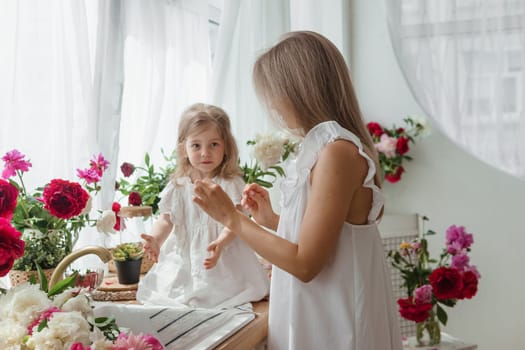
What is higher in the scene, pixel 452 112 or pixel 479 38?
pixel 479 38

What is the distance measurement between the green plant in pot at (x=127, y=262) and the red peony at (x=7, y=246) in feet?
2.50

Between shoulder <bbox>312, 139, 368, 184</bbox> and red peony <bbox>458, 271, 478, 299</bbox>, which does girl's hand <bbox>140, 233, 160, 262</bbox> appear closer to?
shoulder <bbox>312, 139, 368, 184</bbox>

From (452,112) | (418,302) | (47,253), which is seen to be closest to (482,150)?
(452,112)

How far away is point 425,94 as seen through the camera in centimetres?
258

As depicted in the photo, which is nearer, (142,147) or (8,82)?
(8,82)

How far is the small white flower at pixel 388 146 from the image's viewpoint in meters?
2.70

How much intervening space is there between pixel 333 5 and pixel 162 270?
1.69 m

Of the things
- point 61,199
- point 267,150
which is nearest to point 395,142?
point 267,150

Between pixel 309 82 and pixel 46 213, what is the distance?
0.69m

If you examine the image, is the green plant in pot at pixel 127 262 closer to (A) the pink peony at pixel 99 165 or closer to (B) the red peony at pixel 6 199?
(A) the pink peony at pixel 99 165

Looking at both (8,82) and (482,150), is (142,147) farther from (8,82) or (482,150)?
(482,150)

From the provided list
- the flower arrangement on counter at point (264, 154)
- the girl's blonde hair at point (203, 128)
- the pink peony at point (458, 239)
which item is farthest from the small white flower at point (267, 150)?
the pink peony at point (458, 239)

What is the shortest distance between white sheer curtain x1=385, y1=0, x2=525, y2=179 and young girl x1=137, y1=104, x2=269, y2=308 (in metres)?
1.25

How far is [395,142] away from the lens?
271cm
